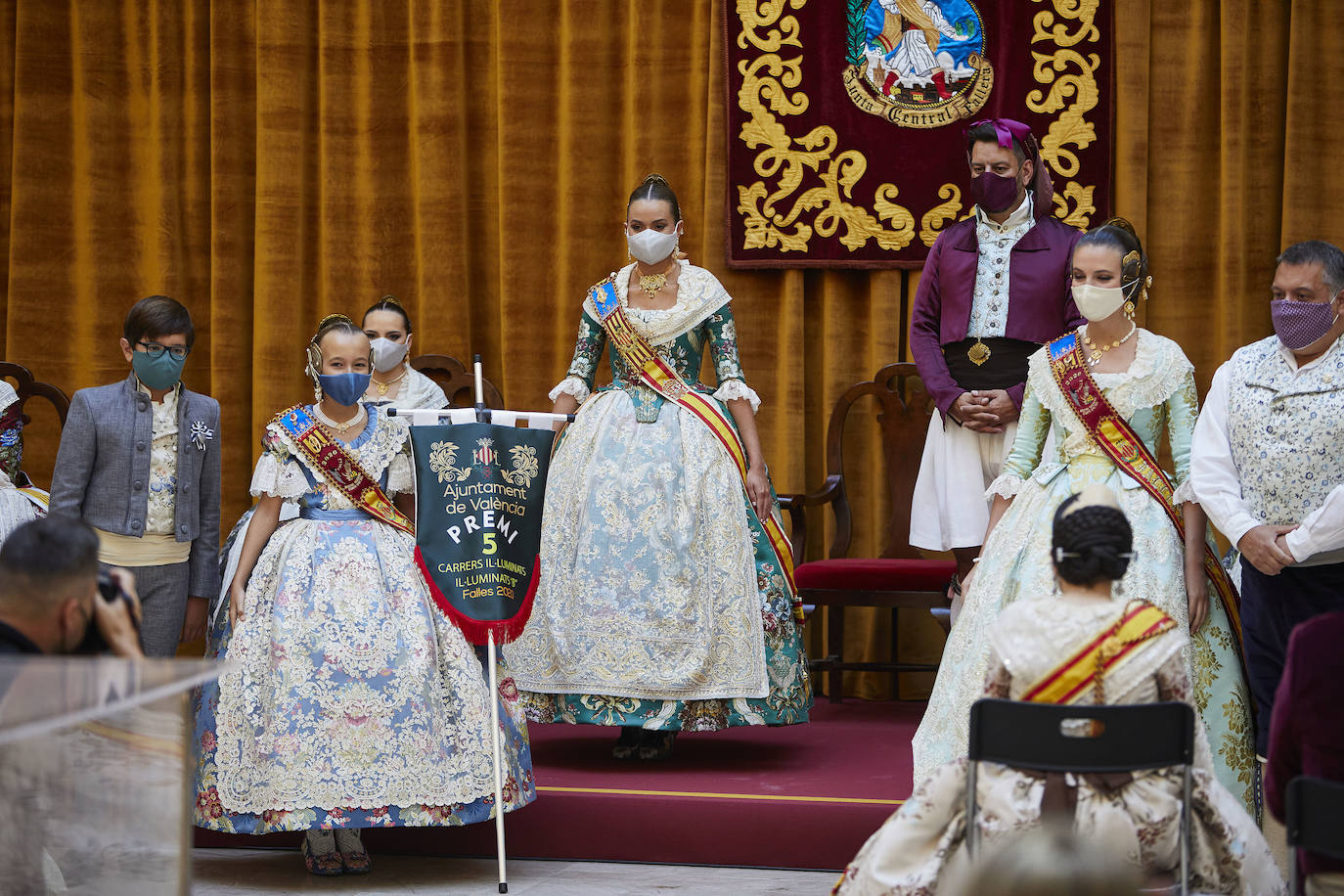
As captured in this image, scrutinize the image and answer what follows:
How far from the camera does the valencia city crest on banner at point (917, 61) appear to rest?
219 inches

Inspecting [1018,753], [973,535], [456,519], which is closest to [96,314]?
[456,519]

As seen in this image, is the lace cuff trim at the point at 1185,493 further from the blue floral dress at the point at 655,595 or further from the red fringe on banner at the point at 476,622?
the red fringe on banner at the point at 476,622

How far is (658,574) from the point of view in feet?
13.8

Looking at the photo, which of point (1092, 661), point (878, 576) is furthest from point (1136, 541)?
point (878, 576)

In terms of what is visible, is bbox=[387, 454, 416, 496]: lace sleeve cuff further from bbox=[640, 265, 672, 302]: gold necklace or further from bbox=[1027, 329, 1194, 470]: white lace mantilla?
bbox=[1027, 329, 1194, 470]: white lace mantilla

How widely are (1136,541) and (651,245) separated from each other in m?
1.60

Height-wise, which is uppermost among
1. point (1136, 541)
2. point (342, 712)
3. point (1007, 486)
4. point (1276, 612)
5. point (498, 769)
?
point (1007, 486)

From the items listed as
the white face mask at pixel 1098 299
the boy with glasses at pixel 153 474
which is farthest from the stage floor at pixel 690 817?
the white face mask at pixel 1098 299

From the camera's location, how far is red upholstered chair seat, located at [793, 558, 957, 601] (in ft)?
16.4

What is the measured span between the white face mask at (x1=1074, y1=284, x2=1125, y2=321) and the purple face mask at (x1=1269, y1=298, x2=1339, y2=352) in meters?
0.37

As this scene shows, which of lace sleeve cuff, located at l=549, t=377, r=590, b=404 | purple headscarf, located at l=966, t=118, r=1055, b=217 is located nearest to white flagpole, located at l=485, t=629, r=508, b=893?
lace sleeve cuff, located at l=549, t=377, r=590, b=404

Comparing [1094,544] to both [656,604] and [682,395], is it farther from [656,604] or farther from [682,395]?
[682,395]

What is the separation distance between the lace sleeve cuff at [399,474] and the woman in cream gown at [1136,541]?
57.0 inches

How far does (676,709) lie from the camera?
416 cm
